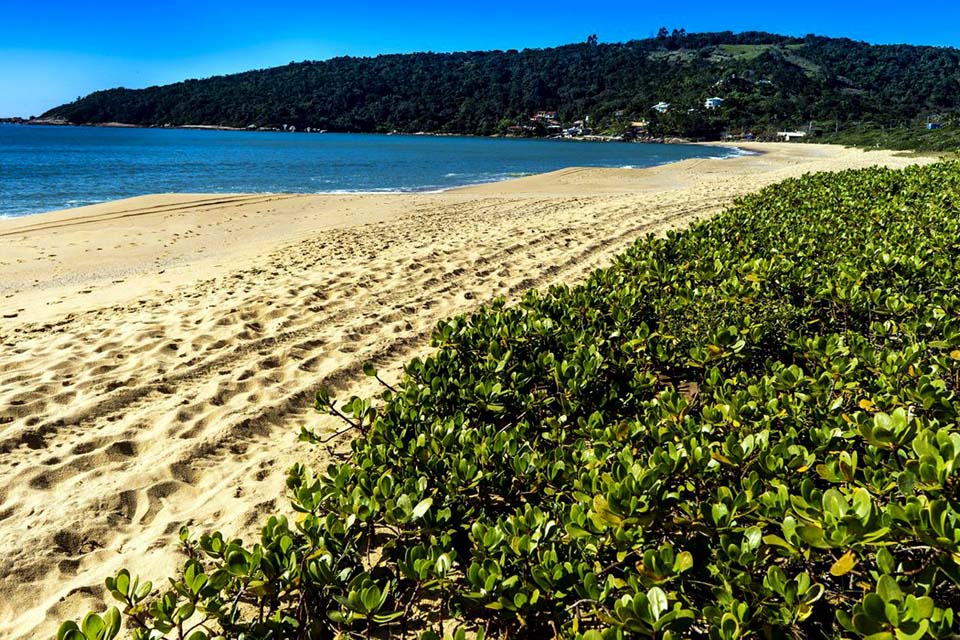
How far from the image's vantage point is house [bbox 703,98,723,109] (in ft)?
435

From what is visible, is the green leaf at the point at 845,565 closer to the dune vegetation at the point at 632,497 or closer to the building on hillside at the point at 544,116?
the dune vegetation at the point at 632,497

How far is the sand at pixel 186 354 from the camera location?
2.88 meters

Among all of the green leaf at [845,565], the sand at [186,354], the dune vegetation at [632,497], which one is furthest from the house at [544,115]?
the green leaf at [845,565]

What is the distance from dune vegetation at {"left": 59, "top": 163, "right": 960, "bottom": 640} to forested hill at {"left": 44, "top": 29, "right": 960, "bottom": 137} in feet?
420

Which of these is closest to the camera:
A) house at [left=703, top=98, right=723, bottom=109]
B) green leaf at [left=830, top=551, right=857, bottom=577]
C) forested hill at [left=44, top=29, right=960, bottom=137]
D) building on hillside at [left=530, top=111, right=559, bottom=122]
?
green leaf at [left=830, top=551, right=857, bottom=577]

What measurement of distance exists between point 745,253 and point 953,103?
15890 centimetres

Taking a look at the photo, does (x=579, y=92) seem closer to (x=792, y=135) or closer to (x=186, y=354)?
(x=792, y=135)

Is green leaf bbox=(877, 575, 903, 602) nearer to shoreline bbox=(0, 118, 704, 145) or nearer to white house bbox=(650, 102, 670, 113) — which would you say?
shoreline bbox=(0, 118, 704, 145)

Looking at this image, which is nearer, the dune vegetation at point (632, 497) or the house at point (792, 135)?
the dune vegetation at point (632, 497)

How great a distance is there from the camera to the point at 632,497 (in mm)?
1675

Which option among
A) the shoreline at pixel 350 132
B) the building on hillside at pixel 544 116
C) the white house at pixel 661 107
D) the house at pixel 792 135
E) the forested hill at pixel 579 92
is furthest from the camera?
the building on hillside at pixel 544 116

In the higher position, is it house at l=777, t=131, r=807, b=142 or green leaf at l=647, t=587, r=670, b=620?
house at l=777, t=131, r=807, b=142

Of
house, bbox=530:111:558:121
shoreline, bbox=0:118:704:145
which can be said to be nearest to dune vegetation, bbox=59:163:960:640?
shoreline, bbox=0:118:704:145

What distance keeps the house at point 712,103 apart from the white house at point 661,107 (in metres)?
8.63
